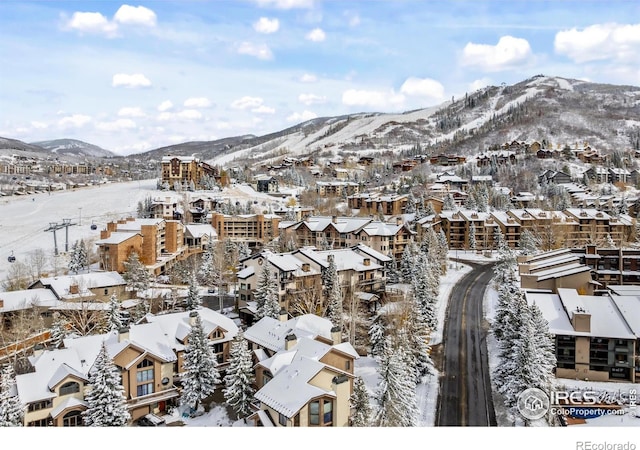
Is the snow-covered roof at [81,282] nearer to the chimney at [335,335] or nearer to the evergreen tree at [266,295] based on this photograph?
the evergreen tree at [266,295]

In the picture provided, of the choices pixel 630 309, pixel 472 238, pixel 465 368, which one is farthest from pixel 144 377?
pixel 472 238

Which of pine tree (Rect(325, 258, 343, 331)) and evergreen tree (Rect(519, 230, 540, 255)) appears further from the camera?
evergreen tree (Rect(519, 230, 540, 255))

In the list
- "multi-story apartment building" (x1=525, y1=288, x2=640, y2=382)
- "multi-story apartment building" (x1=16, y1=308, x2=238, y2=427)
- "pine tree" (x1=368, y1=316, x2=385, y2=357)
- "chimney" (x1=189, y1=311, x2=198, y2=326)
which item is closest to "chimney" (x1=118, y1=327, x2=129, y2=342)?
"multi-story apartment building" (x1=16, y1=308, x2=238, y2=427)

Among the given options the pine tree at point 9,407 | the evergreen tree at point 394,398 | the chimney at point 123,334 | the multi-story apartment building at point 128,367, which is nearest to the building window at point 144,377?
the multi-story apartment building at point 128,367

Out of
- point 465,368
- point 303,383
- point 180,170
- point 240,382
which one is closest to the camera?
point 303,383

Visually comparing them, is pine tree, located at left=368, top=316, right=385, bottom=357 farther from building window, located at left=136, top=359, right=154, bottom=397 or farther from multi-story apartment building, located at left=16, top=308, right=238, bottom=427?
building window, located at left=136, top=359, right=154, bottom=397

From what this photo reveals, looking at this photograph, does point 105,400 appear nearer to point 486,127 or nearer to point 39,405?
point 39,405
